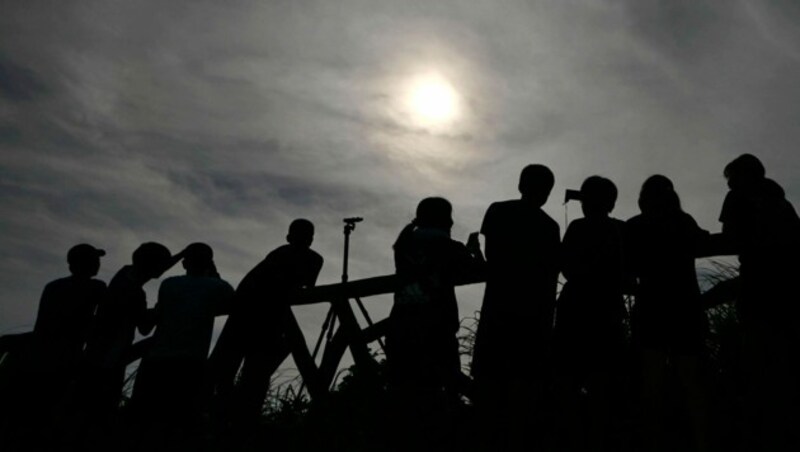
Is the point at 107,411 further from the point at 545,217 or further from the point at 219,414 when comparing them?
the point at 545,217

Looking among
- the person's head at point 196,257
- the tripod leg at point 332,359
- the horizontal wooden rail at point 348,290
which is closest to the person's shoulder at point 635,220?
the horizontal wooden rail at point 348,290

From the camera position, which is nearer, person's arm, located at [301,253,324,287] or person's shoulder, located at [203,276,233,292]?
person's shoulder, located at [203,276,233,292]

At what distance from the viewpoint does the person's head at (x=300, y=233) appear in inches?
247

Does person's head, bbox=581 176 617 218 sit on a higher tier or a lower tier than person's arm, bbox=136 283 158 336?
higher

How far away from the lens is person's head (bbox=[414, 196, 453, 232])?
5.14 metres

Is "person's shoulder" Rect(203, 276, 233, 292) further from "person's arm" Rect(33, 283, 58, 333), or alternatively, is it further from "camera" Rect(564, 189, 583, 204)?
"camera" Rect(564, 189, 583, 204)

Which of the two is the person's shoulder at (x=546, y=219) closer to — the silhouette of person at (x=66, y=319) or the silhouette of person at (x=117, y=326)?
the silhouette of person at (x=117, y=326)

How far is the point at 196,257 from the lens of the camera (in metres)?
5.82

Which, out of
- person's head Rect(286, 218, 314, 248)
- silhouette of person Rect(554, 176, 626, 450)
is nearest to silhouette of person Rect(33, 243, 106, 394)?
person's head Rect(286, 218, 314, 248)

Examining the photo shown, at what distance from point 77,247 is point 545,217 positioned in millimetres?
3662

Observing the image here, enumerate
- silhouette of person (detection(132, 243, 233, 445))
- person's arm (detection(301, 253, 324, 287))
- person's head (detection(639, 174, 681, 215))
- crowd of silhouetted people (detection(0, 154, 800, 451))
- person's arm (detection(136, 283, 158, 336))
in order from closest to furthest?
crowd of silhouetted people (detection(0, 154, 800, 451))
person's head (detection(639, 174, 681, 215))
silhouette of person (detection(132, 243, 233, 445))
person's arm (detection(136, 283, 158, 336))
person's arm (detection(301, 253, 324, 287))

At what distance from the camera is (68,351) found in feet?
19.5

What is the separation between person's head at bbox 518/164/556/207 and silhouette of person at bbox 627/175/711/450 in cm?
56

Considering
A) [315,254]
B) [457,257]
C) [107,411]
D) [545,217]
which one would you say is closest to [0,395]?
[107,411]
